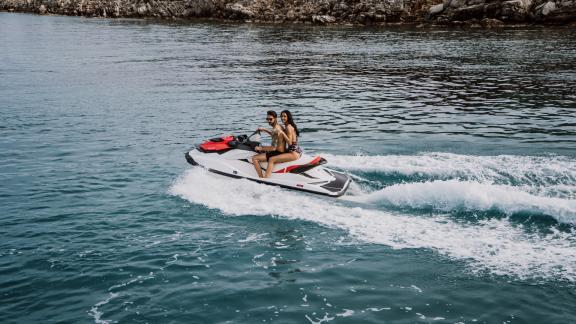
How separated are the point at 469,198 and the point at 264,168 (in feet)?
21.2

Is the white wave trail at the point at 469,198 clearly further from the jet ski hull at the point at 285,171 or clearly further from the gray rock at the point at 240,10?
the gray rock at the point at 240,10

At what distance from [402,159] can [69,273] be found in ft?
40.6

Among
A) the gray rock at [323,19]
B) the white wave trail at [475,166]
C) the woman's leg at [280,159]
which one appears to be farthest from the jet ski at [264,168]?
the gray rock at [323,19]

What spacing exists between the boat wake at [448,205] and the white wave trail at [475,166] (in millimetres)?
34

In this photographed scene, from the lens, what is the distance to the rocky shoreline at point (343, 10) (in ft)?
259

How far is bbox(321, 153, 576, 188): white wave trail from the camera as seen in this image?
58.0 feet

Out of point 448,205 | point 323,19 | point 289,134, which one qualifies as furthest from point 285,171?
point 323,19

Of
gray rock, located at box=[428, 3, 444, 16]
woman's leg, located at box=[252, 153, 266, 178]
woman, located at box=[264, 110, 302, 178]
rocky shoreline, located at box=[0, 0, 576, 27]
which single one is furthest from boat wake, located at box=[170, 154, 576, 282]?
gray rock, located at box=[428, 3, 444, 16]

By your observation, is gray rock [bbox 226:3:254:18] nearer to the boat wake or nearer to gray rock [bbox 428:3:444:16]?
gray rock [bbox 428:3:444:16]

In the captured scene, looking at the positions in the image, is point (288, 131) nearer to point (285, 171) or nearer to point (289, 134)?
point (289, 134)

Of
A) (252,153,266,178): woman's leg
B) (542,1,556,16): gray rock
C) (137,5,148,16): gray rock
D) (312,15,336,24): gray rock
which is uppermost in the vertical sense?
(542,1,556,16): gray rock

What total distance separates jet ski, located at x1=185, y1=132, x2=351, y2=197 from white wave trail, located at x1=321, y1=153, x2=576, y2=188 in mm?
2478

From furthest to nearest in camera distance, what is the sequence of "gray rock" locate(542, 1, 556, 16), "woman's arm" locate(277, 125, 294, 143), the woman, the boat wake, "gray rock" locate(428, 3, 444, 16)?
"gray rock" locate(428, 3, 444, 16) → "gray rock" locate(542, 1, 556, 16) → the woman → "woman's arm" locate(277, 125, 294, 143) → the boat wake

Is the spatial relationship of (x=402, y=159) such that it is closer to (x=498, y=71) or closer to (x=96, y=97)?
(x=96, y=97)
